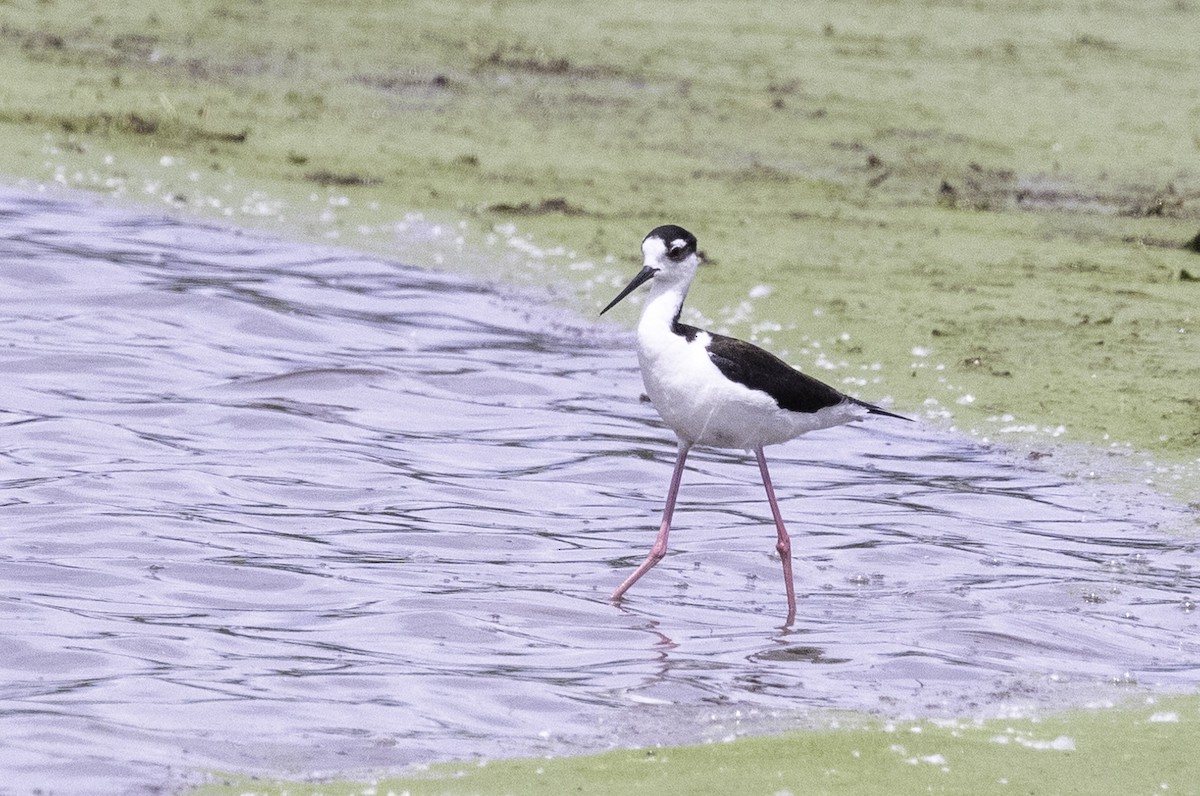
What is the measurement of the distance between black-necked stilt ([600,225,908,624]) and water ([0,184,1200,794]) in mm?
567

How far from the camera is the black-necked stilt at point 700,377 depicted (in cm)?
665

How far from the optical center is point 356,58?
15.9 metres

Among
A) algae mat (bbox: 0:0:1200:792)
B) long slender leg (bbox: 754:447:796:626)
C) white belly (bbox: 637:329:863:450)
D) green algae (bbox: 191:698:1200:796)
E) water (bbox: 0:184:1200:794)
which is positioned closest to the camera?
green algae (bbox: 191:698:1200:796)

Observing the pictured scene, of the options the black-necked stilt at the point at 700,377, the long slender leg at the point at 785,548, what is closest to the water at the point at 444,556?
the long slender leg at the point at 785,548

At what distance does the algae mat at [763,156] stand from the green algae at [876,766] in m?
3.01

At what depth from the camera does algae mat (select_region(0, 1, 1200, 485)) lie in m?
9.98

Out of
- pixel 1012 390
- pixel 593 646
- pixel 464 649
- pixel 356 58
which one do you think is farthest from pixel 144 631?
pixel 356 58

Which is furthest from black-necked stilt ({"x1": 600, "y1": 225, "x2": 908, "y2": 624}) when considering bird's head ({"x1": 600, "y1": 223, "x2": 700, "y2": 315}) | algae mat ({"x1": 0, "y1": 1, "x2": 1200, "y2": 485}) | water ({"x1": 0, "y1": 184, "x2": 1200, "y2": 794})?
algae mat ({"x1": 0, "y1": 1, "x2": 1200, "y2": 485})

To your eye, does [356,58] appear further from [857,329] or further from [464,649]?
[464,649]

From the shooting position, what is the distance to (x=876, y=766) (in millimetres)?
5191

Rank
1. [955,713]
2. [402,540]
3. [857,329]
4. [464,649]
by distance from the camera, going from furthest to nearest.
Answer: [857,329] < [402,540] < [464,649] < [955,713]

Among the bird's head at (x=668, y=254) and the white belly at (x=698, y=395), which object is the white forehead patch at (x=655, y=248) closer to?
the bird's head at (x=668, y=254)

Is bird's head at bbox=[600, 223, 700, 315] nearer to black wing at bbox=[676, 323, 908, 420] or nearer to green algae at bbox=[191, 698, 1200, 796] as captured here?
black wing at bbox=[676, 323, 908, 420]

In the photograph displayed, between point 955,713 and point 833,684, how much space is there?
0.44 metres
